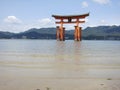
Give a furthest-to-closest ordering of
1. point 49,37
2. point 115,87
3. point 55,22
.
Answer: point 49,37, point 55,22, point 115,87

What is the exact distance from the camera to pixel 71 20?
7400 cm

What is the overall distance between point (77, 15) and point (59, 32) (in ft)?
46.0

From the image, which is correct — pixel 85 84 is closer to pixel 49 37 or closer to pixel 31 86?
pixel 31 86

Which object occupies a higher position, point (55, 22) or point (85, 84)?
point (55, 22)

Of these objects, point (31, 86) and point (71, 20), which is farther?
point (71, 20)

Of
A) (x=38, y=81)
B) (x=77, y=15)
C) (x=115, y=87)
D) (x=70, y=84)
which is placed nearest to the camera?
(x=115, y=87)

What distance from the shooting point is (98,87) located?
541cm

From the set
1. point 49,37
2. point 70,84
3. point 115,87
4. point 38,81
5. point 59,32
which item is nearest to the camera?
point 115,87

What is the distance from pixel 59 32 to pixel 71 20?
9941 mm

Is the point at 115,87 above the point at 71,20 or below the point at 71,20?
below

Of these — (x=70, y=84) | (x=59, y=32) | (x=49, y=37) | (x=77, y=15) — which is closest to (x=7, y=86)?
(x=70, y=84)

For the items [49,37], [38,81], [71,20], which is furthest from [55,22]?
[49,37]

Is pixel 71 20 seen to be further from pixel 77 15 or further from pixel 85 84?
pixel 85 84

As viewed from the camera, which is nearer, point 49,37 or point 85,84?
point 85,84
